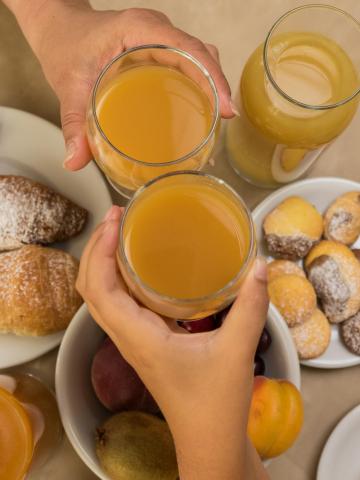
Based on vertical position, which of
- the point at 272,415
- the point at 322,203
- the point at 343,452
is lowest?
the point at 343,452

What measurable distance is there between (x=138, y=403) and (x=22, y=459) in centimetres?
18

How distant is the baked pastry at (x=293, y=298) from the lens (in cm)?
94

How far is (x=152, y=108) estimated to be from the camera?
745mm

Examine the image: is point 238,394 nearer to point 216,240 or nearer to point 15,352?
point 216,240

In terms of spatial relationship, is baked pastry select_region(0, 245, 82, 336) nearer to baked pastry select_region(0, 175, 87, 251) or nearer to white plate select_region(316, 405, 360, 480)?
baked pastry select_region(0, 175, 87, 251)

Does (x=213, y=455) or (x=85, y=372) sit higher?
(x=213, y=455)

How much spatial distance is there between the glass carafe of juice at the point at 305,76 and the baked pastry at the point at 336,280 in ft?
0.64

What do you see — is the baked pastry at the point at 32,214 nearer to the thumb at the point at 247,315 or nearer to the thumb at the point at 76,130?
the thumb at the point at 76,130

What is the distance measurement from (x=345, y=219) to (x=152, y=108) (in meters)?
0.43

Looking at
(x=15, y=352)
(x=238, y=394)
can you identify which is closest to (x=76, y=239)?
(x=15, y=352)

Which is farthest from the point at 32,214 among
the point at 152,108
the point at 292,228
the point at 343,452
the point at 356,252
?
the point at 343,452

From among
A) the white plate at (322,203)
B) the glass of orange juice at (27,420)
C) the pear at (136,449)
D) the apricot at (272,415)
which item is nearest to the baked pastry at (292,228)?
the white plate at (322,203)

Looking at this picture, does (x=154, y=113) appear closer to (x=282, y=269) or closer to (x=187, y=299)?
(x=187, y=299)

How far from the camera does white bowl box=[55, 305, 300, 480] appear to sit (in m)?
0.81
